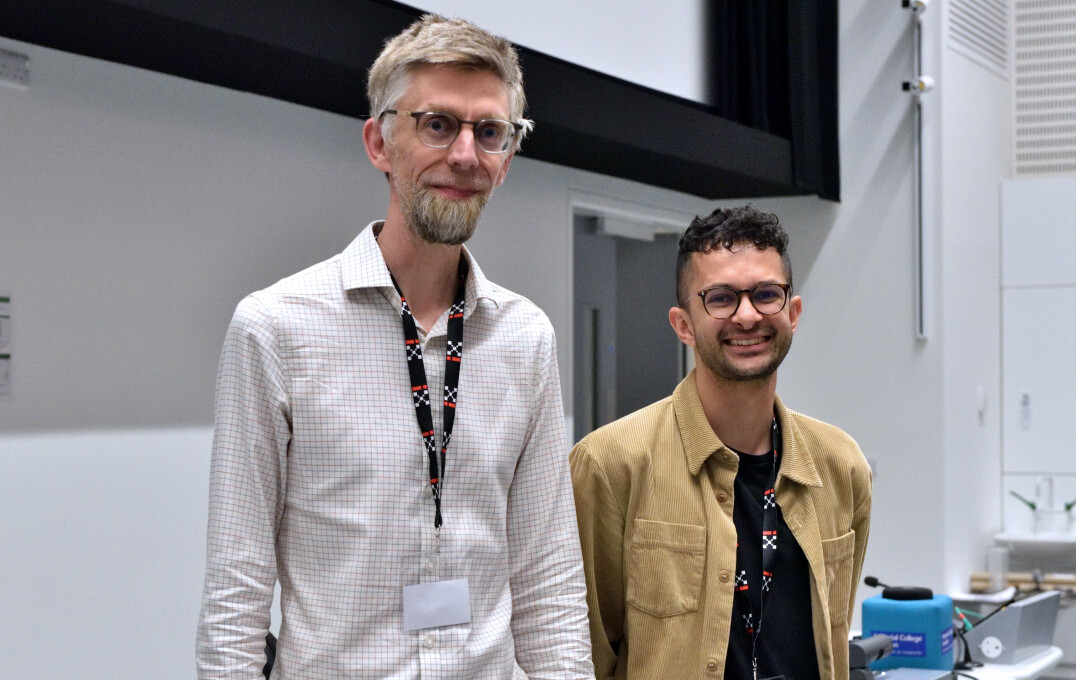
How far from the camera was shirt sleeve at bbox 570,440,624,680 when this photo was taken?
2064mm

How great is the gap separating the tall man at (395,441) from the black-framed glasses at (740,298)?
44 cm

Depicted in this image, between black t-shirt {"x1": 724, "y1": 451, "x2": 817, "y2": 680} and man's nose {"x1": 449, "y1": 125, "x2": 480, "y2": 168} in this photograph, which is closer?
man's nose {"x1": 449, "y1": 125, "x2": 480, "y2": 168}

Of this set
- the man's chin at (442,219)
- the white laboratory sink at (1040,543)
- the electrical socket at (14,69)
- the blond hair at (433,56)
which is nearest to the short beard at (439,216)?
the man's chin at (442,219)

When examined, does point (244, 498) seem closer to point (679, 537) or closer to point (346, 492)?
point (346, 492)

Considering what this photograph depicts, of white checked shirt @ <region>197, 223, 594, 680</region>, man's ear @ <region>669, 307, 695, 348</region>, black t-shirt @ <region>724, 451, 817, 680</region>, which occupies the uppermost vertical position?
man's ear @ <region>669, 307, 695, 348</region>

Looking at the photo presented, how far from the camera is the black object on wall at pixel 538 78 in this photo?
2746 mm

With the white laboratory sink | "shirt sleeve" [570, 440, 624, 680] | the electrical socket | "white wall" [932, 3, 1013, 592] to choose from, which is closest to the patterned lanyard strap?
"shirt sleeve" [570, 440, 624, 680]

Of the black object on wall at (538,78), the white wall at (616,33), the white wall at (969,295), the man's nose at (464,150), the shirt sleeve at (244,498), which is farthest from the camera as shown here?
the white wall at (969,295)

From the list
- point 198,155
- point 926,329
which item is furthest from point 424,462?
point 926,329

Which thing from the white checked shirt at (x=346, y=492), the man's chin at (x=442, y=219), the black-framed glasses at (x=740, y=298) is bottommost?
the white checked shirt at (x=346, y=492)

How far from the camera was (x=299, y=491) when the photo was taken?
158cm

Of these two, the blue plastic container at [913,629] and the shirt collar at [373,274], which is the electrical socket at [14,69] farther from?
the blue plastic container at [913,629]

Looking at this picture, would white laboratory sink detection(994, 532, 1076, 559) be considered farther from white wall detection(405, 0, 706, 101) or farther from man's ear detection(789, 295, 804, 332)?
man's ear detection(789, 295, 804, 332)

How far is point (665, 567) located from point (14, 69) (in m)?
1.97
